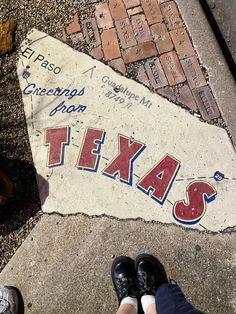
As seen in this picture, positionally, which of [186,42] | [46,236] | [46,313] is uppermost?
[186,42]

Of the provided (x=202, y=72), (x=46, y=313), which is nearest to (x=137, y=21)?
(x=202, y=72)

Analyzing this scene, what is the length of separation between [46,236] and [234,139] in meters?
1.71

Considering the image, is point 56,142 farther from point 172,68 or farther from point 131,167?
point 172,68

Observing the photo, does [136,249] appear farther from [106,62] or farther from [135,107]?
[106,62]

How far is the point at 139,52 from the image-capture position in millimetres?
4016

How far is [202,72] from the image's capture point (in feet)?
12.7

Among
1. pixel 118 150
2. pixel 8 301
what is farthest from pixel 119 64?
pixel 8 301

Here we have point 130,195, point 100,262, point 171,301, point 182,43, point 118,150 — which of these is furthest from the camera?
point 182,43

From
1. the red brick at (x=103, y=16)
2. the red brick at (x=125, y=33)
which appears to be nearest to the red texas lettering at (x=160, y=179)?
the red brick at (x=125, y=33)

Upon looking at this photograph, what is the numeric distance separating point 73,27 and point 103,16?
30 cm

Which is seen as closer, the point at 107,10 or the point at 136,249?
the point at 136,249

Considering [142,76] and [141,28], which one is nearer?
[142,76]

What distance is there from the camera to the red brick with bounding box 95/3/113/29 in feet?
13.6

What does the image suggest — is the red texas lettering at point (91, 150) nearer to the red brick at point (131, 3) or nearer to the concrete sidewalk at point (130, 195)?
the concrete sidewalk at point (130, 195)
